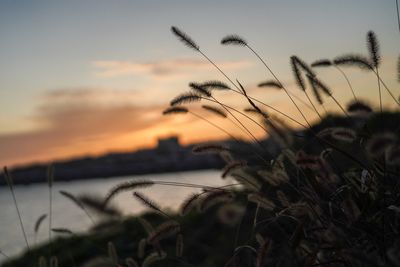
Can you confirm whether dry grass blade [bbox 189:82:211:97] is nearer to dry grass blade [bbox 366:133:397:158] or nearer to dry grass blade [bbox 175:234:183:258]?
dry grass blade [bbox 175:234:183:258]

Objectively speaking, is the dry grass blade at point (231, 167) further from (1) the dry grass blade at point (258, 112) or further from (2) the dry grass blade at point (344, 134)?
(2) the dry grass blade at point (344, 134)

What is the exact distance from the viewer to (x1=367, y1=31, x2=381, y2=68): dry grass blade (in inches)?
106

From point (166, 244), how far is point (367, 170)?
259 inches

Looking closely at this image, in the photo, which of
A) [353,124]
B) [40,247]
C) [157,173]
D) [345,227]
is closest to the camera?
[345,227]

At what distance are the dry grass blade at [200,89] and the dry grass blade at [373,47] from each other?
856mm

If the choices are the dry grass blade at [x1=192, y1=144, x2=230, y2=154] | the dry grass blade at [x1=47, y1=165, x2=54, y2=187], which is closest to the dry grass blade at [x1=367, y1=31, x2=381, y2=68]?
the dry grass blade at [x1=192, y1=144, x2=230, y2=154]

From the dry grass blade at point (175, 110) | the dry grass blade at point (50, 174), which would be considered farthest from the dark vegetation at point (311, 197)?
the dry grass blade at point (50, 174)

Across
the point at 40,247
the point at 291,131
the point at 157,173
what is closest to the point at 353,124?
the point at 291,131

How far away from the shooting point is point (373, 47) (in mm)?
2729

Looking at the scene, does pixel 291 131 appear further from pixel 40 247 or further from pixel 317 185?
pixel 40 247

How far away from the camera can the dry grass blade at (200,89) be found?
2.81m

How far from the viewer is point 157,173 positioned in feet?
619

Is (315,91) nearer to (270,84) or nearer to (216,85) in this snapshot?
(270,84)

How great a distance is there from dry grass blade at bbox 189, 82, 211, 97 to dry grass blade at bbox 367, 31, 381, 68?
33.7 inches
